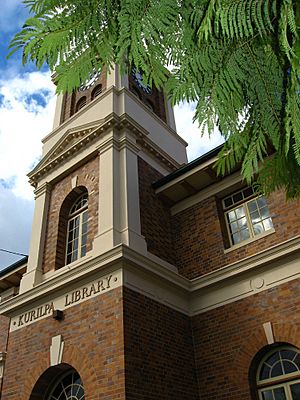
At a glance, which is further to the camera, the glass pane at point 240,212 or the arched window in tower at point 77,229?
the arched window in tower at point 77,229

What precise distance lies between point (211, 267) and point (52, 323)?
3.90 meters

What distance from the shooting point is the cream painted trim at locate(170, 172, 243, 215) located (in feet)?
33.3

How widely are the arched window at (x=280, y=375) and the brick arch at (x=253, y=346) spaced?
21 cm

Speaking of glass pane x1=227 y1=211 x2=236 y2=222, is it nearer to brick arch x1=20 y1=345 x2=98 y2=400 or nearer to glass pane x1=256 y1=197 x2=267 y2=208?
glass pane x1=256 y1=197 x2=267 y2=208

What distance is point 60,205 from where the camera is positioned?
11.2m

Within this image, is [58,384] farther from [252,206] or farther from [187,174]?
[252,206]

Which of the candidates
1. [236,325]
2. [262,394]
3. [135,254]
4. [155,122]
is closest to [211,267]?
[236,325]

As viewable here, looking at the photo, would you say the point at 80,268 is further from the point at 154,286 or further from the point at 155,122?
the point at 155,122

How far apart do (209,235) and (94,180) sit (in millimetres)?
3356

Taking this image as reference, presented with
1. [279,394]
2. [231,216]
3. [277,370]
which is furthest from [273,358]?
[231,216]

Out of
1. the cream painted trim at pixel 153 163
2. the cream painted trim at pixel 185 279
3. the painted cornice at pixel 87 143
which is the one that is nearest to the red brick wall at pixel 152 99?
the painted cornice at pixel 87 143

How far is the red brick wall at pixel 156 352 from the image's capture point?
282 inches

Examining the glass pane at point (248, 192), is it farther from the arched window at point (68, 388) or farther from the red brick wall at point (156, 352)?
the arched window at point (68, 388)

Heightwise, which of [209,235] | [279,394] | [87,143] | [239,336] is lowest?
[279,394]
